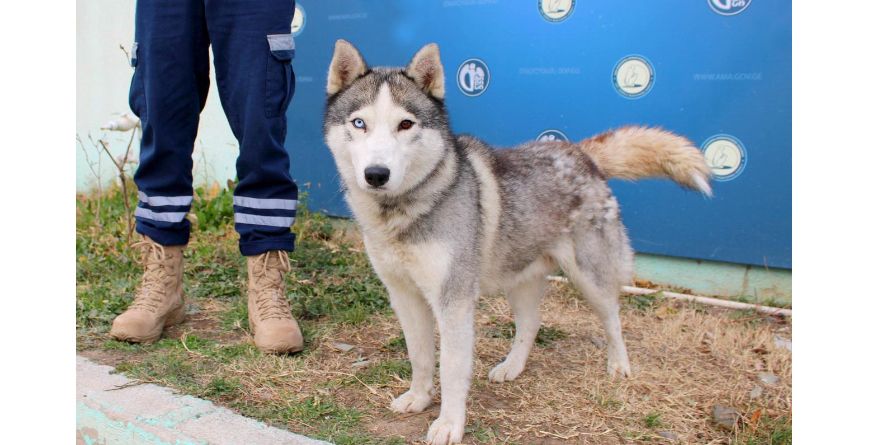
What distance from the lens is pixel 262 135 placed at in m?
3.01

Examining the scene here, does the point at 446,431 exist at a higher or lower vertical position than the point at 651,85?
lower

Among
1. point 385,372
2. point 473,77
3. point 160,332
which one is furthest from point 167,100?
point 473,77

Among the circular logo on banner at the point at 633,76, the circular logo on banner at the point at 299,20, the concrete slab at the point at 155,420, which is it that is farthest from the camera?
the circular logo on banner at the point at 299,20

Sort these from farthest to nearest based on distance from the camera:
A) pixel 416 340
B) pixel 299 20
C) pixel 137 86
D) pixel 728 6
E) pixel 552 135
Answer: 1. pixel 299 20
2. pixel 552 135
3. pixel 728 6
4. pixel 137 86
5. pixel 416 340

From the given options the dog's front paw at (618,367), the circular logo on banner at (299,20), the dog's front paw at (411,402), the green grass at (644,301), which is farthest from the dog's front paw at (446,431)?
the circular logo on banner at (299,20)

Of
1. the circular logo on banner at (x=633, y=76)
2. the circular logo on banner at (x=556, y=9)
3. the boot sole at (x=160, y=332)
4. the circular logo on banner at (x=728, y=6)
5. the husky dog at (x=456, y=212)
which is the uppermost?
the circular logo on banner at (x=556, y=9)

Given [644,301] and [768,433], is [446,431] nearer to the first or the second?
[768,433]

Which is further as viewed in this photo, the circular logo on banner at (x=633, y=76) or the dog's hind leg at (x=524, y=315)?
the circular logo on banner at (x=633, y=76)

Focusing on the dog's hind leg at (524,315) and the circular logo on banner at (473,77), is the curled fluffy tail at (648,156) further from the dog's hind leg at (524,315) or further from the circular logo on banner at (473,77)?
the circular logo on banner at (473,77)

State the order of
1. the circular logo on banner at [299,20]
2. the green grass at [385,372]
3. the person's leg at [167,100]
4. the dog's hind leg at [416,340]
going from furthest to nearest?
the circular logo on banner at [299,20], the person's leg at [167,100], the green grass at [385,372], the dog's hind leg at [416,340]

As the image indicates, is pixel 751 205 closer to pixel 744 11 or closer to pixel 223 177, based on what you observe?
pixel 744 11

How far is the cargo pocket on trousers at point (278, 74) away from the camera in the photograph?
296cm

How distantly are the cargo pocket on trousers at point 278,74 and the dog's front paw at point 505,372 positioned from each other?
1.48 meters

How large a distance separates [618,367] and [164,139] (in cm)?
228
